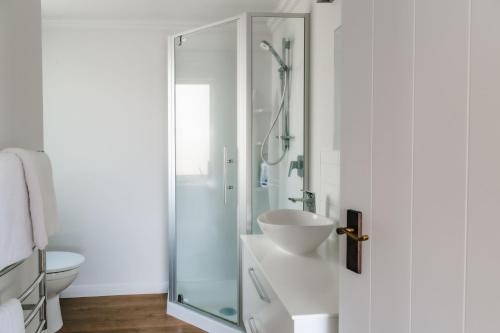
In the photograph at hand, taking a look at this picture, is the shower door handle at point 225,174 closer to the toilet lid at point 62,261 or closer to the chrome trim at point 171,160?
the chrome trim at point 171,160

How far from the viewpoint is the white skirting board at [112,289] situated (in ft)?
11.5

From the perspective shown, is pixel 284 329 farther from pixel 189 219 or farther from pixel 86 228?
pixel 86 228

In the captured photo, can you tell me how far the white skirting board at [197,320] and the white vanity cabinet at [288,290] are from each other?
691 millimetres

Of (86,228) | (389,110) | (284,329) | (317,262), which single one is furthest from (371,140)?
(86,228)

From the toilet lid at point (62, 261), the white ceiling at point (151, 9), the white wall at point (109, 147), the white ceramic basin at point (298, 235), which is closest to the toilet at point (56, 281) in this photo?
the toilet lid at point (62, 261)

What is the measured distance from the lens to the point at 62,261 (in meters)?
2.92

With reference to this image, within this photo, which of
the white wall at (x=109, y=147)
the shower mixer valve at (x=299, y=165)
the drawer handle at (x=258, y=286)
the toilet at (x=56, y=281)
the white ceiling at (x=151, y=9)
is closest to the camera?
the drawer handle at (x=258, y=286)

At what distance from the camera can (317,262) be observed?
6.08 ft

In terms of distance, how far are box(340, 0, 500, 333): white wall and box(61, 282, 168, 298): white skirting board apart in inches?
110

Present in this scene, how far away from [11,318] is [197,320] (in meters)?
1.85

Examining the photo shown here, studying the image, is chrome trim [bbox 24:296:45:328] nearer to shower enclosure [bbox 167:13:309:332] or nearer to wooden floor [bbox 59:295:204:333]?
wooden floor [bbox 59:295:204:333]

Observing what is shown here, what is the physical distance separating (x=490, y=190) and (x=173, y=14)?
3.12 meters

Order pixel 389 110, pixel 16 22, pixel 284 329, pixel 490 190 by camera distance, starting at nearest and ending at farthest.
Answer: pixel 490 190, pixel 389 110, pixel 284 329, pixel 16 22

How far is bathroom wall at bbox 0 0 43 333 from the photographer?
151 centimetres
